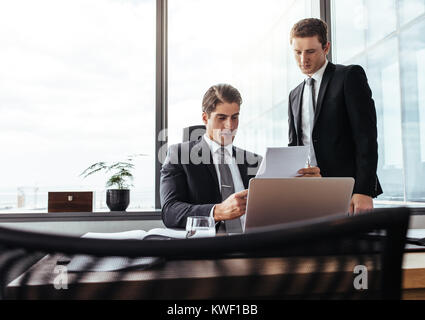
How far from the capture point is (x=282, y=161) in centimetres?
114

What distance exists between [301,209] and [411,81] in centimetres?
226

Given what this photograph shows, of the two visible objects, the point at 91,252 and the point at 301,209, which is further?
the point at 301,209

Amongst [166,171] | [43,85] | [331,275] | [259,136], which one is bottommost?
[331,275]

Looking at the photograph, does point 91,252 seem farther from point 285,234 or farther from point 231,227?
point 231,227

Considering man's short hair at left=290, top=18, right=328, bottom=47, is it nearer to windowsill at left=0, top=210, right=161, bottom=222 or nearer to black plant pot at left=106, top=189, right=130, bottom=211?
black plant pot at left=106, top=189, right=130, bottom=211

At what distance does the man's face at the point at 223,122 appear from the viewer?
174cm

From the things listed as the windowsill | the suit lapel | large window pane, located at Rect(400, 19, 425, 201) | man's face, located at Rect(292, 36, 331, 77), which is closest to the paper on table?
the suit lapel

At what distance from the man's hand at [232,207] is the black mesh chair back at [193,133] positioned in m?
0.68

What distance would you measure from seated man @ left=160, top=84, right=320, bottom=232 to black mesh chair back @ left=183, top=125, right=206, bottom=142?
79mm

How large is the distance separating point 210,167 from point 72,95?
161 cm

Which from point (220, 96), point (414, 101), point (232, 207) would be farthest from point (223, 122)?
point (414, 101)

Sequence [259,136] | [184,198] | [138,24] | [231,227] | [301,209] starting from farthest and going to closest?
[259,136] < [138,24] < [184,198] < [231,227] < [301,209]

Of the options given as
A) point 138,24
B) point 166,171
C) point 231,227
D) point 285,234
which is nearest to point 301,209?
point 231,227

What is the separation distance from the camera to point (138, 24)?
292 centimetres
